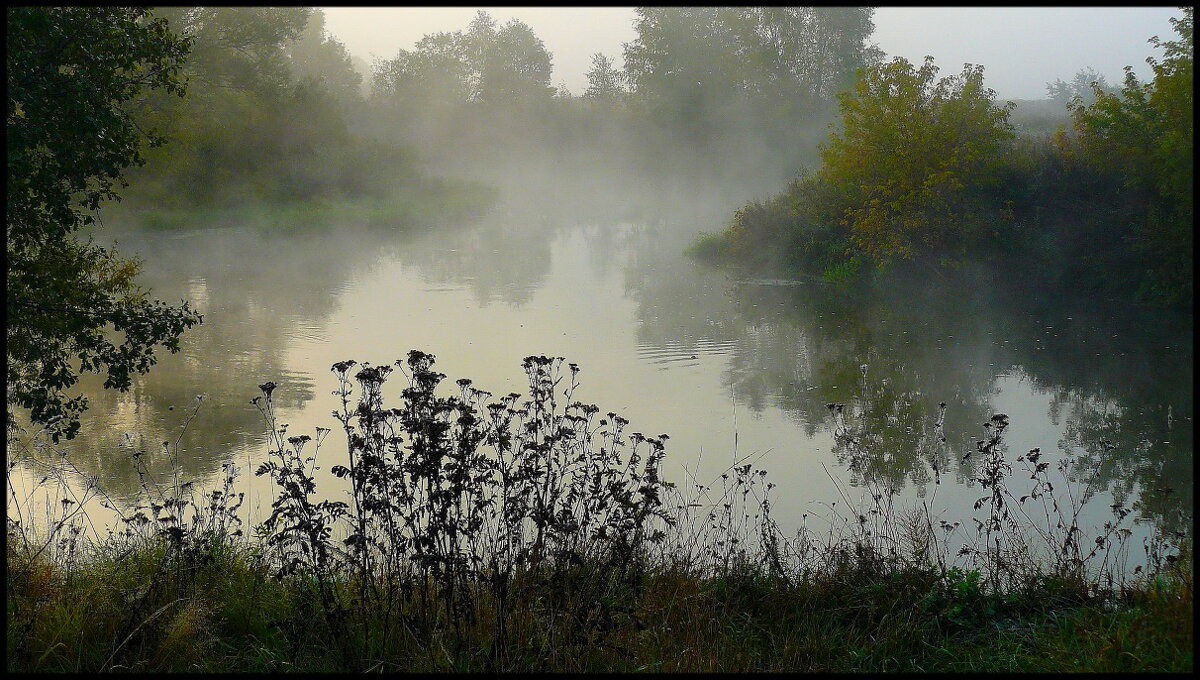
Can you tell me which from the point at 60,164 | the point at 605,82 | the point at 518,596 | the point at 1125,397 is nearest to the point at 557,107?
the point at 605,82

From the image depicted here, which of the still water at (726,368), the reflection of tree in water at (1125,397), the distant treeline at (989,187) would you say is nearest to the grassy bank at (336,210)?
the still water at (726,368)

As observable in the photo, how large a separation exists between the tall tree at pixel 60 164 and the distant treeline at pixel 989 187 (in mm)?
15889

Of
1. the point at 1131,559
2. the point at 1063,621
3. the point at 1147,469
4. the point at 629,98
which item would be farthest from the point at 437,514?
the point at 629,98

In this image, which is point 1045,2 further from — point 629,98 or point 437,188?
point 629,98

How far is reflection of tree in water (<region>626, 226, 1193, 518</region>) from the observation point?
300 inches

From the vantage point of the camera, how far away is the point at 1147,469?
7270 mm

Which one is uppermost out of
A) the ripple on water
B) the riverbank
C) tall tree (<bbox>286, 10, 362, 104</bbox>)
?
tall tree (<bbox>286, 10, 362, 104</bbox>)

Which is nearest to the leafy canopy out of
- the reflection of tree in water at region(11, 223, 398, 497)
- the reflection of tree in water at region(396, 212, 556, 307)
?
the reflection of tree in water at region(396, 212, 556, 307)

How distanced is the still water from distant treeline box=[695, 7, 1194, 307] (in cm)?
120

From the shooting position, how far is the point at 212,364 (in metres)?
11.3

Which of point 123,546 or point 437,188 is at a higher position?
point 437,188

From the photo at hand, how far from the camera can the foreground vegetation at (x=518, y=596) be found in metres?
3.37

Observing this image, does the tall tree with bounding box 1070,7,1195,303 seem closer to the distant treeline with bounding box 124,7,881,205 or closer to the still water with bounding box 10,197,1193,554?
the still water with bounding box 10,197,1193,554

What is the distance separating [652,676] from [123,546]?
117 inches
